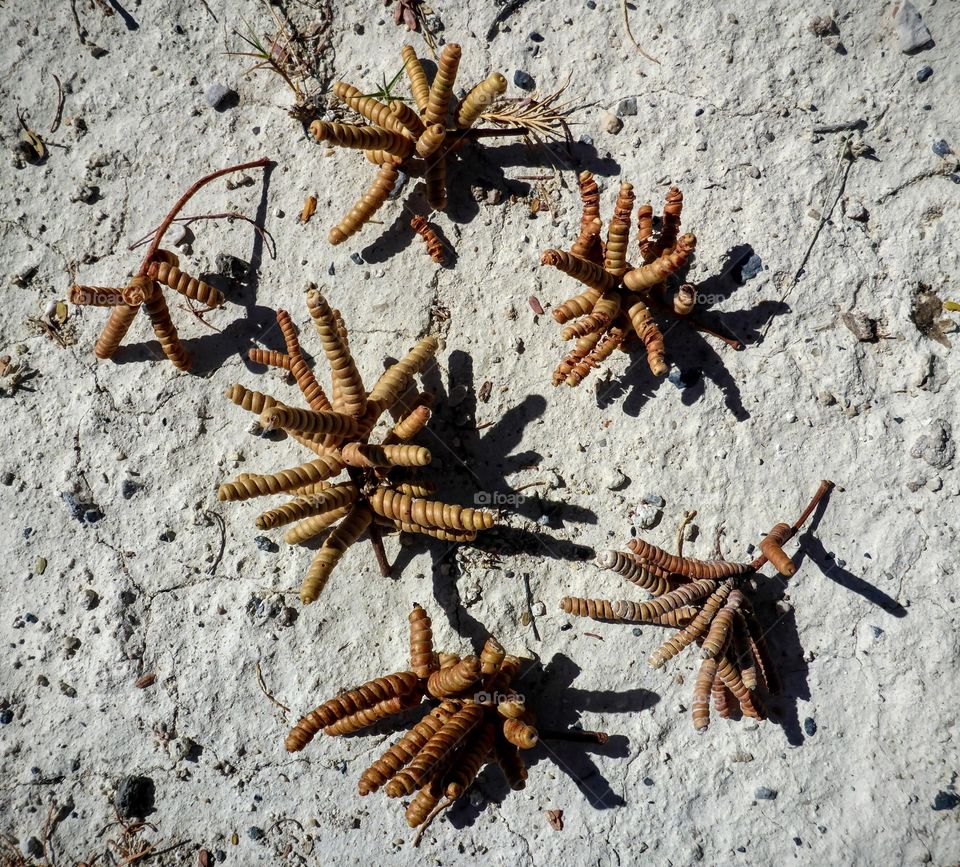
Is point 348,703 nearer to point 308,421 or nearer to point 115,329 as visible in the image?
point 308,421

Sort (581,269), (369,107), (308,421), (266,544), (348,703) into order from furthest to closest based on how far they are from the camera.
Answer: (266,544) → (369,107) → (348,703) → (581,269) → (308,421)

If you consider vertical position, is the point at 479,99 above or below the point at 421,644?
above

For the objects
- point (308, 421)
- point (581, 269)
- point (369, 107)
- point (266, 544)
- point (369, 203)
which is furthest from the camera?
point (266, 544)

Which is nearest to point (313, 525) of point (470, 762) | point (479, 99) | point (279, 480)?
point (279, 480)

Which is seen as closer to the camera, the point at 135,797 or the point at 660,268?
the point at 660,268

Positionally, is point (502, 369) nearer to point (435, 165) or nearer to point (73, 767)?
point (435, 165)

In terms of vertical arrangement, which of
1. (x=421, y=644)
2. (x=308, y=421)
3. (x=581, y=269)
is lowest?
(x=421, y=644)

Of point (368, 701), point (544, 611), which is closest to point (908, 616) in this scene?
point (544, 611)
